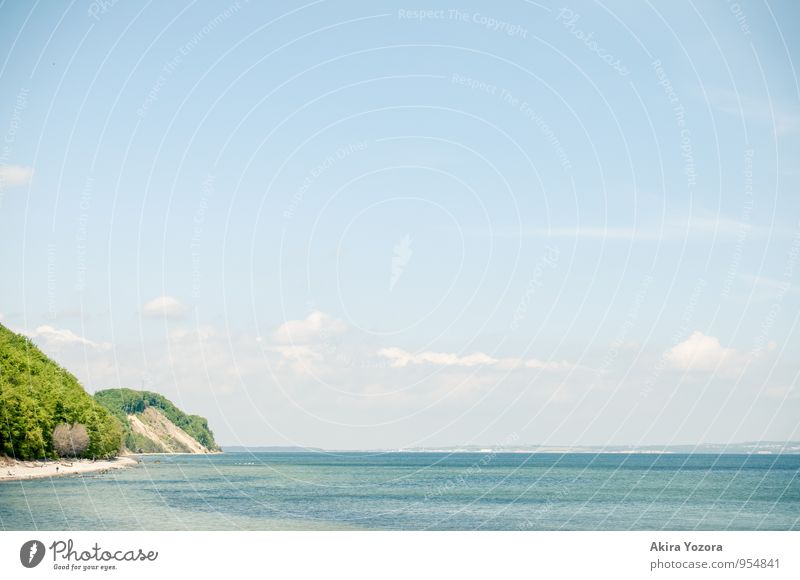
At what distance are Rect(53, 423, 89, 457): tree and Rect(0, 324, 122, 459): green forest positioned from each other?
0.81 metres

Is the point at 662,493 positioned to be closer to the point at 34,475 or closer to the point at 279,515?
the point at 279,515

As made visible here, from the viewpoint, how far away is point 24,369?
10556 cm

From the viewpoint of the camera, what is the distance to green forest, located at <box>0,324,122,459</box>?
95.9 metres

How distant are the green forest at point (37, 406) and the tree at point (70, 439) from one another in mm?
811

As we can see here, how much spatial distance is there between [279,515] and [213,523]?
11525mm

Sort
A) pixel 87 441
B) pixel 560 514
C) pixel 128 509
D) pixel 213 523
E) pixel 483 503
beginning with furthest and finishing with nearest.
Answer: pixel 87 441 < pixel 483 503 < pixel 560 514 < pixel 128 509 < pixel 213 523
